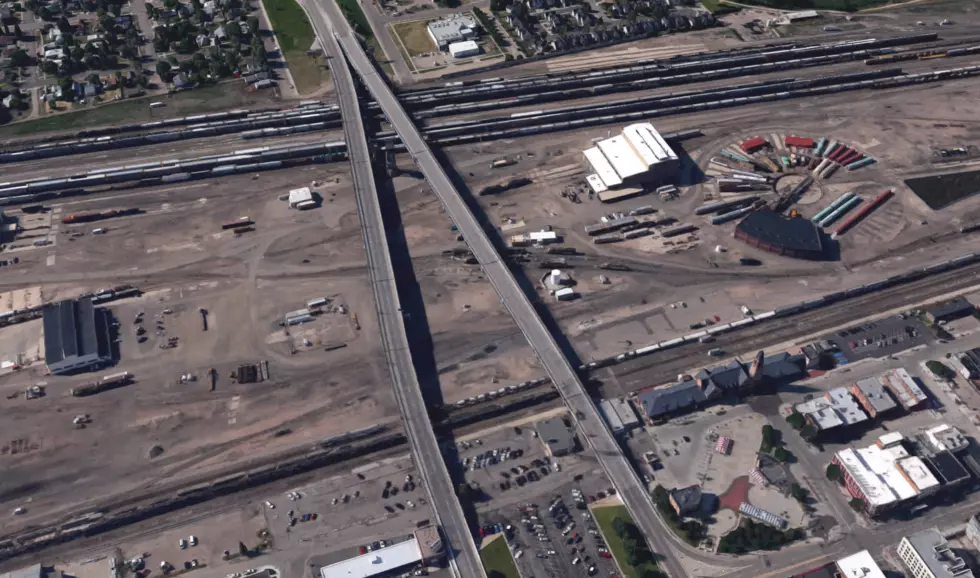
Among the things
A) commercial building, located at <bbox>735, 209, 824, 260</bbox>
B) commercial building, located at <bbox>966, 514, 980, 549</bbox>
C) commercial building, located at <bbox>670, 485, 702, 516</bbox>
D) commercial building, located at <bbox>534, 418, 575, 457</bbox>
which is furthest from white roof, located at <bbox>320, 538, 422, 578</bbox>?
commercial building, located at <bbox>735, 209, 824, 260</bbox>

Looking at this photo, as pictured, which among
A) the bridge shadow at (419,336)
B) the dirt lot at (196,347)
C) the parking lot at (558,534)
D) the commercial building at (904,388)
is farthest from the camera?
the commercial building at (904,388)

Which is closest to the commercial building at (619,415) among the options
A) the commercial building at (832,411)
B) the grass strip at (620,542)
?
the grass strip at (620,542)

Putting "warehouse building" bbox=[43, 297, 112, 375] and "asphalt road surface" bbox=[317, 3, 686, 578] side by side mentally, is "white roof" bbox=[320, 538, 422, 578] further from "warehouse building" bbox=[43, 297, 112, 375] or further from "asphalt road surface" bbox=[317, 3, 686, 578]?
"warehouse building" bbox=[43, 297, 112, 375]

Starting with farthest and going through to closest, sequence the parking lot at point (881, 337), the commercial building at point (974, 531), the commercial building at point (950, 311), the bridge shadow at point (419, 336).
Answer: the commercial building at point (950, 311)
the parking lot at point (881, 337)
the bridge shadow at point (419, 336)
the commercial building at point (974, 531)

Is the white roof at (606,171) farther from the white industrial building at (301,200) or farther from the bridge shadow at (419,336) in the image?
the white industrial building at (301,200)

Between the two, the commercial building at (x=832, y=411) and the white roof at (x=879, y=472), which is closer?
the white roof at (x=879, y=472)

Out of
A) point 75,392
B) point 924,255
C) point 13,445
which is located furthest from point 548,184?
point 13,445

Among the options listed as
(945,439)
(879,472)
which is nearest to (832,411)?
(879,472)
